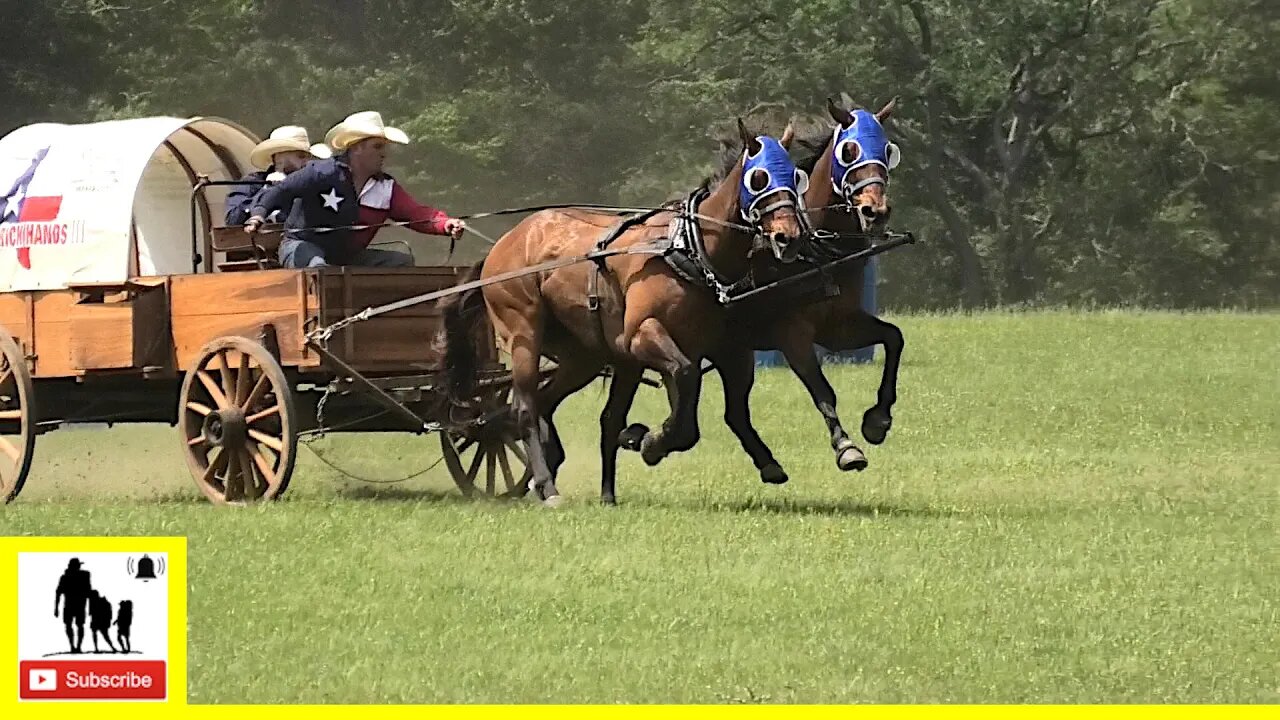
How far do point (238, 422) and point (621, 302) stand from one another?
85.2 inches

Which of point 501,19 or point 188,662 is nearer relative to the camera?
point 188,662

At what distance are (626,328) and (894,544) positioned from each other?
8.06 feet

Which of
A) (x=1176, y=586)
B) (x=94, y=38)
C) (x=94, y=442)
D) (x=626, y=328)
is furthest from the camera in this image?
(x=94, y=38)

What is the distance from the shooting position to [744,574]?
984 cm

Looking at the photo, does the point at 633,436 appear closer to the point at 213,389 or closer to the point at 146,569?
the point at 213,389

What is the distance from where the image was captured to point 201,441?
13.0 metres

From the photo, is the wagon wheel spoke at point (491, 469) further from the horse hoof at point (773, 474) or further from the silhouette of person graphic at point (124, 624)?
the silhouette of person graphic at point (124, 624)

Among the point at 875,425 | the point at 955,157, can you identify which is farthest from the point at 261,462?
the point at 955,157

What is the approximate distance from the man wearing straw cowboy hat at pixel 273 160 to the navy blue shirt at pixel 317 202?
10.8 inches

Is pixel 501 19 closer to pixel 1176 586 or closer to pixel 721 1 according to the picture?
pixel 721 1

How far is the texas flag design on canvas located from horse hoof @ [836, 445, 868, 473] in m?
4.72

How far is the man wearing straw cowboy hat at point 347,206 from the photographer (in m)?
13.2

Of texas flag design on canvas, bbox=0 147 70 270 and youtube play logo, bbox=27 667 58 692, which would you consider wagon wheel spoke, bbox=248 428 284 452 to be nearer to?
texas flag design on canvas, bbox=0 147 70 270

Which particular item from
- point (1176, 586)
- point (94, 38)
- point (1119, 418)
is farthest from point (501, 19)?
point (1176, 586)
